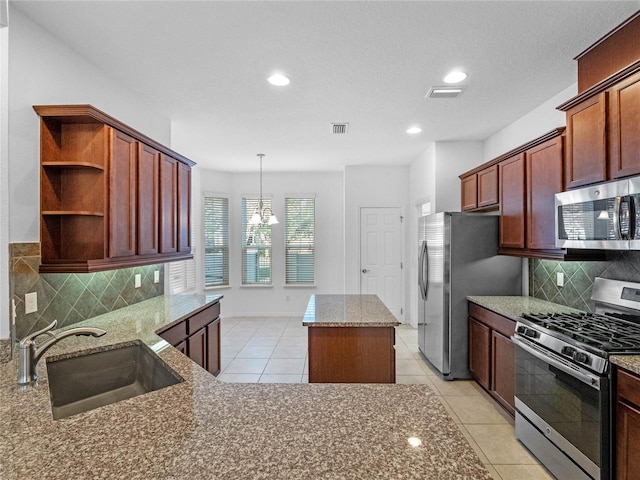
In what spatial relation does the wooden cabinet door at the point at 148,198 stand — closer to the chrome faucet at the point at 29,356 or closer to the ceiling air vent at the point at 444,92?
the chrome faucet at the point at 29,356

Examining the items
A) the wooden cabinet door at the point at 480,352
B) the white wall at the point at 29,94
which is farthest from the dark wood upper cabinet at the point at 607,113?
the white wall at the point at 29,94

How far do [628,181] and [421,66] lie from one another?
1538 mm

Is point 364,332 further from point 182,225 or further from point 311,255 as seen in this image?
point 311,255

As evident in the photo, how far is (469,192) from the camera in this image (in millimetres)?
4285

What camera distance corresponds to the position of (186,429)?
1.02 meters

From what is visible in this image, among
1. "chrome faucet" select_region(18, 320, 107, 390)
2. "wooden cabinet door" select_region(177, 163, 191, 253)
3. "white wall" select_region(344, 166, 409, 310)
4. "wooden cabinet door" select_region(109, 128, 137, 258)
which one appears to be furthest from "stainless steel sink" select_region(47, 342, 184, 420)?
"white wall" select_region(344, 166, 409, 310)

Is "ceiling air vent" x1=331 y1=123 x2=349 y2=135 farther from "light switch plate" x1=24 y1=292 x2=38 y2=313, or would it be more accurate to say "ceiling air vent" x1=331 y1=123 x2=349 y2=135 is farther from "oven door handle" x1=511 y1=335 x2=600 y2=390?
"light switch plate" x1=24 y1=292 x2=38 y2=313

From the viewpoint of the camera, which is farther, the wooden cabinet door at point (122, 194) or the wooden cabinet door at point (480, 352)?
the wooden cabinet door at point (480, 352)

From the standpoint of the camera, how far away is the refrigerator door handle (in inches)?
166

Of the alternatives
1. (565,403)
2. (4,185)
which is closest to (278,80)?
(4,185)

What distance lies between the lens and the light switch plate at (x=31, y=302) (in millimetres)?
2063

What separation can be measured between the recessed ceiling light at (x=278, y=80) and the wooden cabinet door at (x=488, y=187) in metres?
2.26

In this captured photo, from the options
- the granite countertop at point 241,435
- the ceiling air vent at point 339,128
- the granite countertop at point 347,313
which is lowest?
the granite countertop at point 347,313

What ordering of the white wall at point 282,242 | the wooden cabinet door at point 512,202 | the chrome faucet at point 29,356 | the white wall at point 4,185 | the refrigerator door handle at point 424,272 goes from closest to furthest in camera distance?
the chrome faucet at point 29,356
the white wall at point 4,185
the wooden cabinet door at point 512,202
the refrigerator door handle at point 424,272
the white wall at point 282,242
